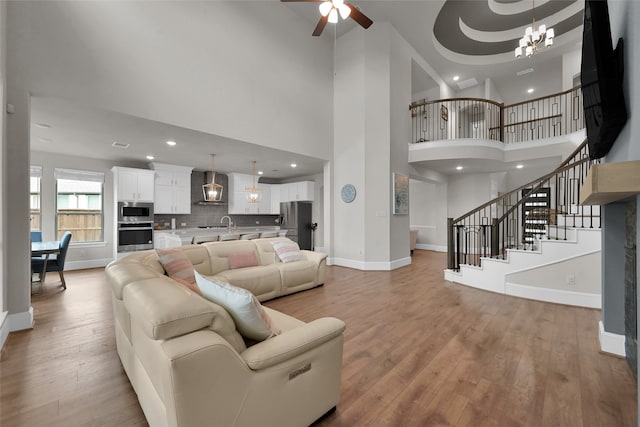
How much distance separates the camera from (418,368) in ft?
7.16

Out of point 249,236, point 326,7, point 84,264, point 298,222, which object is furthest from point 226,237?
point 326,7

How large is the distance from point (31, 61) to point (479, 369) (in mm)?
5358

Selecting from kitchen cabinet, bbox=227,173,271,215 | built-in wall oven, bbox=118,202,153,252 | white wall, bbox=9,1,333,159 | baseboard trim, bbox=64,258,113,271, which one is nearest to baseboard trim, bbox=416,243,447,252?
white wall, bbox=9,1,333,159

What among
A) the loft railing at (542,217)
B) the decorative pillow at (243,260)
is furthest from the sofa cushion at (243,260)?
the loft railing at (542,217)

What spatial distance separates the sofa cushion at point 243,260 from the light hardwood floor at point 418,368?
737 millimetres

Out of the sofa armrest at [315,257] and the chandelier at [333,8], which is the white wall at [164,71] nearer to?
the chandelier at [333,8]

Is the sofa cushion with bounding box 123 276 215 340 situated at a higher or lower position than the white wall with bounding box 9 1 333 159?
lower

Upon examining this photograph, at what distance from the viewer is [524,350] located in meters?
2.49

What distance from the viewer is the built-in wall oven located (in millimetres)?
6230

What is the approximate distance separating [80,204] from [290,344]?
24.0 ft

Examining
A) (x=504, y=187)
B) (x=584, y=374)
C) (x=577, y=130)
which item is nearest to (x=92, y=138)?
(x=584, y=374)

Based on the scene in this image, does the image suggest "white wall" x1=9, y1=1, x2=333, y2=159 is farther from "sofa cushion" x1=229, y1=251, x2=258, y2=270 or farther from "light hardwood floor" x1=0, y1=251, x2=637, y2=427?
"light hardwood floor" x1=0, y1=251, x2=637, y2=427

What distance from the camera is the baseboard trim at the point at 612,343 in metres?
2.38

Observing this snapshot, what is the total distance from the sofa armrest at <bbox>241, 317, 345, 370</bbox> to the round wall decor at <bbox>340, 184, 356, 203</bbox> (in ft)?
15.9
